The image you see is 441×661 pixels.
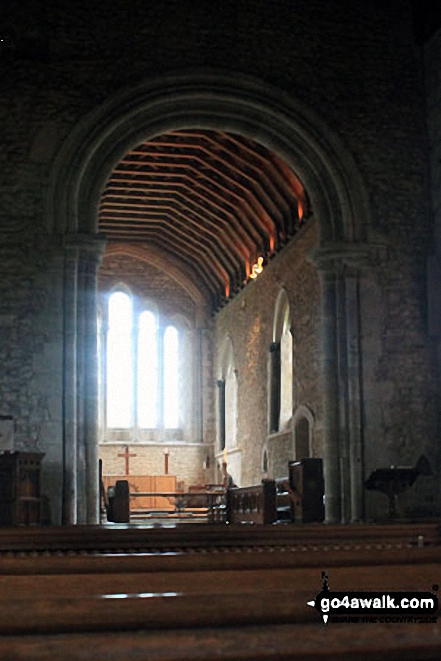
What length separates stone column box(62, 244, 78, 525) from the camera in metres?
9.98

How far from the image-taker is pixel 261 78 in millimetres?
11000

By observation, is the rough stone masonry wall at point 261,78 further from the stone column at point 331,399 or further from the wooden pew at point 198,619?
the wooden pew at point 198,619

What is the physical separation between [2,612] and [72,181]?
8.92 m

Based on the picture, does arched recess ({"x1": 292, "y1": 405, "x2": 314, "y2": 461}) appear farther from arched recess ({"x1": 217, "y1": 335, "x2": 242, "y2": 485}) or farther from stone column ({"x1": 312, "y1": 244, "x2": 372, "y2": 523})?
arched recess ({"x1": 217, "y1": 335, "x2": 242, "y2": 485})

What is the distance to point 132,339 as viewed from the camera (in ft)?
71.8

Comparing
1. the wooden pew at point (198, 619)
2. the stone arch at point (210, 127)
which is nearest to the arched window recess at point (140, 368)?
the stone arch at point (210, 127)

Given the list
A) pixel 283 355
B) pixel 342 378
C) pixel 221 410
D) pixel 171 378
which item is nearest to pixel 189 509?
pixel 221 410

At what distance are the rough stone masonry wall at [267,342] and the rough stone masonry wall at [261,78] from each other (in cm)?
311

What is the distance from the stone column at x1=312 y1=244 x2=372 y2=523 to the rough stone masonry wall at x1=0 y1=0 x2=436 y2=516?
0.17 m

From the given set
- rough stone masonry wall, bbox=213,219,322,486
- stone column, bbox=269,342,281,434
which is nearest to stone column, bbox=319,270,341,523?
rough stone masonry wall, bbox=213,219,322,486

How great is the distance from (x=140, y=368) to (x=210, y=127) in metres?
11.1

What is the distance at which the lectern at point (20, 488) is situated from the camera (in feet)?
29.4

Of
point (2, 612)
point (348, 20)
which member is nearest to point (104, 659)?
point (2, 612)

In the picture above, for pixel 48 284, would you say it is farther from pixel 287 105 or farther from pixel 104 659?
pixel 104 659
